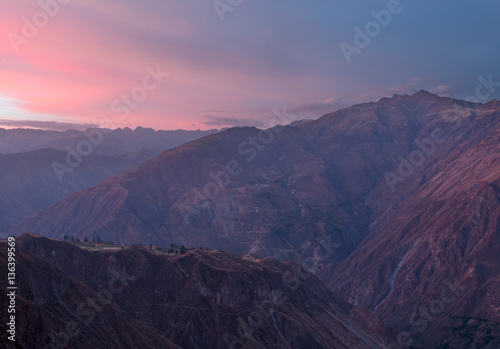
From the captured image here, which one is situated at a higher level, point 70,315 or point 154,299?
point 70,315

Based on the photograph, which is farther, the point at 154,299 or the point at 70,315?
the point at 154,299

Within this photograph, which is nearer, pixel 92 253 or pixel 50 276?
pixel 50 276

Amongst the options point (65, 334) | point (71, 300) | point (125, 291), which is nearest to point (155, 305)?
point (125, 291)

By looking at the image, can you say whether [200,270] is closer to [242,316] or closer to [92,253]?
[242,316]

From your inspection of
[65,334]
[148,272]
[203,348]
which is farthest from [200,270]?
[65,334]

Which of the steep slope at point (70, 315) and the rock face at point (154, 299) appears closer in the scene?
the steep slope at point (70, 315)

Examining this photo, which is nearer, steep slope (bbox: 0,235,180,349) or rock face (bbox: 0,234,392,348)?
steep slope (bbox: 0,235,180,349)

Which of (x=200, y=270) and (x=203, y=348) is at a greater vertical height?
(x=200, y=270)

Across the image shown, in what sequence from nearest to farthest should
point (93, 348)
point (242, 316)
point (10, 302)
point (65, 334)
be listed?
point (10, 302) < point (65, 334) < point (93, 348) < point (242, 316)

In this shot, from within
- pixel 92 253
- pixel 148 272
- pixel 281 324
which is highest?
pixel 92 253

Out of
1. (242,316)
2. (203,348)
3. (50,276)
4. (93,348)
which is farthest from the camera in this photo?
(242,316)
